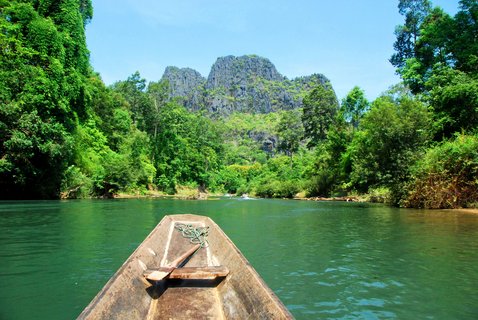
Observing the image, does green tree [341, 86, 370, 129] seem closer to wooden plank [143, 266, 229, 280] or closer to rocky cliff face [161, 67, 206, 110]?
wooden plank [143, 266, 229, 280]

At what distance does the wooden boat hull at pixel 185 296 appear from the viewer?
10.5 ft

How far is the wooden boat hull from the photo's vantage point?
319 centimetres

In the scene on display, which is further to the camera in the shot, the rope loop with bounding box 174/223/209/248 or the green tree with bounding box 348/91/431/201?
the green tree with bounding box 348/91/431/201

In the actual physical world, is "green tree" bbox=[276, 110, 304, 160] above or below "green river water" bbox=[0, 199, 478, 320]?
above

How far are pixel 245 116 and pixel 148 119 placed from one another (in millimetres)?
97429

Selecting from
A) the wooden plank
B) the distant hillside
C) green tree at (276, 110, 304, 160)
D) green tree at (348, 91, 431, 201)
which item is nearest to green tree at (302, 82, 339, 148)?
green tree at (276, 110, 304, 160)

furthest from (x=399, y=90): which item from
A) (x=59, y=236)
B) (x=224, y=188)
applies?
(x=224, y=188)

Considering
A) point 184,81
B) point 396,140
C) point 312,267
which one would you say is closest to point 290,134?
point 396,140

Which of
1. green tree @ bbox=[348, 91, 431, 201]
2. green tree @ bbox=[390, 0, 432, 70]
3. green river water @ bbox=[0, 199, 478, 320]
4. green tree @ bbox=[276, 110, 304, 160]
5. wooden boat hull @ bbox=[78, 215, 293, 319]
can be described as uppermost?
green tree @ bbox=[390, 0, 432, 70]

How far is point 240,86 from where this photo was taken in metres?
168

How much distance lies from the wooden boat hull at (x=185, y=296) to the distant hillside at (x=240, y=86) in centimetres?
14884

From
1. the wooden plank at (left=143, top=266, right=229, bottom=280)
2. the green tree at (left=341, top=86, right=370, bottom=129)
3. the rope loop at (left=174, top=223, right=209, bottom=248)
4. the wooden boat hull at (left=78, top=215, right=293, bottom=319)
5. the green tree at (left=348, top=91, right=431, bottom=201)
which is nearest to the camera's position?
the wooden boat hull at (left=78, top=215, right=293, bottom=319)

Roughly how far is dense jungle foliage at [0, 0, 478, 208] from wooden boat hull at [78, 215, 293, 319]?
17620mm

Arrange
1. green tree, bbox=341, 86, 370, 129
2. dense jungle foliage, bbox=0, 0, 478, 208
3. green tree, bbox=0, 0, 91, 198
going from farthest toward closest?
green tree, bbox=341, 86, 370, 129 → green tree, bbox=0, 0, 91, 198 → dense jungle foliage, bbox=0, 0, 478, 208
